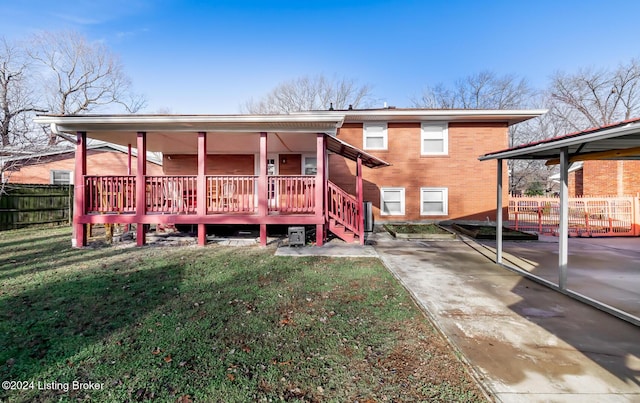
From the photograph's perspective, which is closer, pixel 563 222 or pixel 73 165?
pixel 563 222

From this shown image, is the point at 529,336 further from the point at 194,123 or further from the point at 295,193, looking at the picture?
the point at 194,123

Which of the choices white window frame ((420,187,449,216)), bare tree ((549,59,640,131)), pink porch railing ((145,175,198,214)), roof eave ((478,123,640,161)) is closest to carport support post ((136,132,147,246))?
pink porch railing ((145,175,198,214))

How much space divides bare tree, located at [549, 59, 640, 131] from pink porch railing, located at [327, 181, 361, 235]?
2986cm

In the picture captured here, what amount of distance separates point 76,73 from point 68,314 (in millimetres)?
29944

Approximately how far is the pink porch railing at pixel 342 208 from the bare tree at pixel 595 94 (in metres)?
29.9

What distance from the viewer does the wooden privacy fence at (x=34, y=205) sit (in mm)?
10461

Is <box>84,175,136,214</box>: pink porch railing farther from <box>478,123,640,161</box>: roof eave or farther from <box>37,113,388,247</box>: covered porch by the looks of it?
<box>478,123,640,161</box>: roof eave

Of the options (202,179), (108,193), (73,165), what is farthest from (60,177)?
(202,179)

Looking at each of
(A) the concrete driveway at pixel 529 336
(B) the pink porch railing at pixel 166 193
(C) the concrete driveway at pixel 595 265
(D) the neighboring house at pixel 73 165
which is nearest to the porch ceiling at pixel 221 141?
(B) the pink porch railing at pixel 166 193

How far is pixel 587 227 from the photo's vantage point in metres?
9.95

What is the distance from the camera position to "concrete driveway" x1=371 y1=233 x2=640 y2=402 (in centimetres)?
218

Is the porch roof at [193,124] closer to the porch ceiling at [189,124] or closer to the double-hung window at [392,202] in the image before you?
the porch ceiling at [189,124]

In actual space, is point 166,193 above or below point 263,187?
below

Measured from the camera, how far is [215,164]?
12.0 meters
